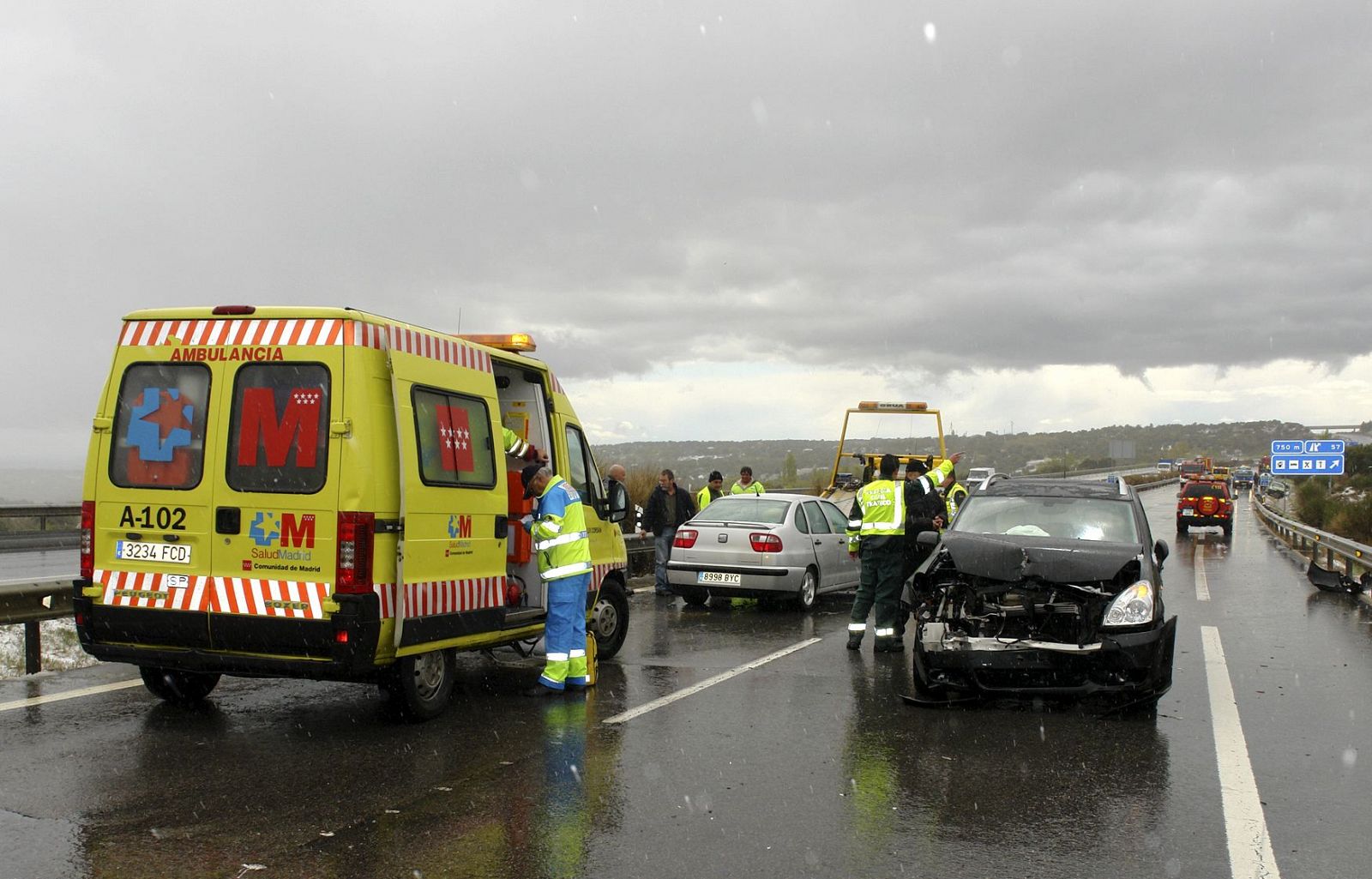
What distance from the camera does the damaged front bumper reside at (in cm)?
755

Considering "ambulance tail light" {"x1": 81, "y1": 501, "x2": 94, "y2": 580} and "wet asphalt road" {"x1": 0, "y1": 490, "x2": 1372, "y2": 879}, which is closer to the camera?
"wet asphalt road" {"x1": 0, "y1": 490, "x2": 1372, "y2": 879}

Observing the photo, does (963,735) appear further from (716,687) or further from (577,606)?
(577,606)

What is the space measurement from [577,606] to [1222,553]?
22852mm

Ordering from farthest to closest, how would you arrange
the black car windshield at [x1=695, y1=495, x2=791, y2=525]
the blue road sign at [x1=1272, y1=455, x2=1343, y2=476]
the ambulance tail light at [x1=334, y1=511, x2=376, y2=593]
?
the blue road sign at [x1=1272, y1=455, x2=1343, y2=476] < the black car windshield at [x1=695, y1=495, x2=791, y2=525] < the ambulance tail light at [x1=334, y1=511, x2=376, y2=593]

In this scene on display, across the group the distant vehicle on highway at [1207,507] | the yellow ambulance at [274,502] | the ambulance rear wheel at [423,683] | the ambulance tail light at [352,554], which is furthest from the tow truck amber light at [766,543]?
the distant vehicle on highway at [1207,507]

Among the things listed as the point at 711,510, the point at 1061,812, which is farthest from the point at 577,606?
the point at 711,510

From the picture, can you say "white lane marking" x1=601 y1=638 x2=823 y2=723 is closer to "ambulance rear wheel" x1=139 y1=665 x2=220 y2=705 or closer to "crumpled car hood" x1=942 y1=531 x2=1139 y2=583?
"crumpled car hood" x1=942 y1=531 x2=1139 y2=583

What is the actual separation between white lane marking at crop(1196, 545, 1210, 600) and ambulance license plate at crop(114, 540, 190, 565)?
46.2ft

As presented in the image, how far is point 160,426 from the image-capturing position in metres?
6.86

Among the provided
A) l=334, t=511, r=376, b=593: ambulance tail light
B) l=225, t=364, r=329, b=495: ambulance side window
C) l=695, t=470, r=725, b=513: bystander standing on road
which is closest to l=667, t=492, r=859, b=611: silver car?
l=695, t=470, r=725, b=513: bystander standing on road

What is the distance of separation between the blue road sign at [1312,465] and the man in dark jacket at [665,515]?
114 ft

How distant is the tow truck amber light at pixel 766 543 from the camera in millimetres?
13836

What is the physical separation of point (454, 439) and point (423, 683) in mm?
1561

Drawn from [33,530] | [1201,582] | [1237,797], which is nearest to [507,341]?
[1237,797]
